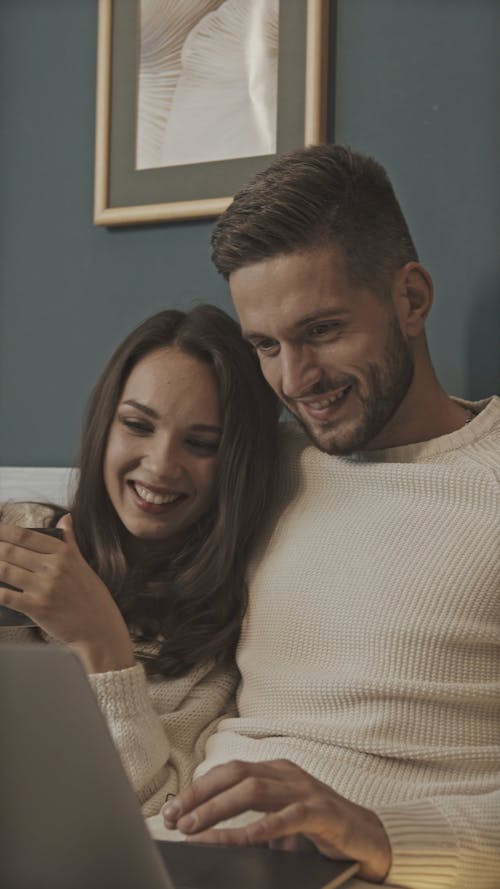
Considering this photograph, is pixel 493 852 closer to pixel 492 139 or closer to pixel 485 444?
pixel 485 444

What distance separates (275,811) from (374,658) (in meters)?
0.38

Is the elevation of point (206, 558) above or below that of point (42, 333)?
below

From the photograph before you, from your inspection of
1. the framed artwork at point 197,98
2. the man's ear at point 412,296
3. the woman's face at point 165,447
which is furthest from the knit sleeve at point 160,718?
the framed artwork at point 197,98

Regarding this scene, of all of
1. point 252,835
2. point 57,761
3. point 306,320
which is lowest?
point 252,835

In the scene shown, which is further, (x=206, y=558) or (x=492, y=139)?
(x=492, y=139)

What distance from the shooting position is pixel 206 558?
60.7 inches

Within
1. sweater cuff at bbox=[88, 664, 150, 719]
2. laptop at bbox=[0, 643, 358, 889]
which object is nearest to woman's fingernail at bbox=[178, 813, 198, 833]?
laptop at bbox=[0, 643, 358, 889]

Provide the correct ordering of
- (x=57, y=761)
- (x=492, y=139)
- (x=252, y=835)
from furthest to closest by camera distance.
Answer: (x=492, y=139)
(x=252, y=835)
(x=57, y=761)

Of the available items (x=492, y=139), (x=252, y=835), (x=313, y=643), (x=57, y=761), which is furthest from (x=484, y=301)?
(x=57, y=761)

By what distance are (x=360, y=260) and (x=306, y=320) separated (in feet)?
0.36

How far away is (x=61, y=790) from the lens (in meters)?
0.71

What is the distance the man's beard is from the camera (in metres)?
1.47

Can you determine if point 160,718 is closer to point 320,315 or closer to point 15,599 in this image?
point 15,599

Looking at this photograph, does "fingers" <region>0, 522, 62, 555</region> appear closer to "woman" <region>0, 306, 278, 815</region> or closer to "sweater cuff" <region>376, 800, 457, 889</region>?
"woman" <region>0, 306, 278, 815</region>
